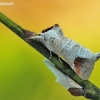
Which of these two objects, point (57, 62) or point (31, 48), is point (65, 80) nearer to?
point (57, 62)

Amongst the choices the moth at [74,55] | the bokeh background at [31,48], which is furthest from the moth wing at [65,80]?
the bokeh background at [31,48]

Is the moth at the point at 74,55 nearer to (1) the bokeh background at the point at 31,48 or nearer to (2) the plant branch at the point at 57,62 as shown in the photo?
(2) the plant branch at the point at 57,62

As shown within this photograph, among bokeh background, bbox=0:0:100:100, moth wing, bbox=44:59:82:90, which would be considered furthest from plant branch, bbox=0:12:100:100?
bokeh background, bbox=0:0:100:100

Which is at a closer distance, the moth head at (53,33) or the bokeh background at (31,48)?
the moth head at (53,33)

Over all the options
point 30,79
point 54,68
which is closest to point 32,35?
point 54,68

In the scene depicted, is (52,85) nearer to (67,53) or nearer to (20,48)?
(20,48)

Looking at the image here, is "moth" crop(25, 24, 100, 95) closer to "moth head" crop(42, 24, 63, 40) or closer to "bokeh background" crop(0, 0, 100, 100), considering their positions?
"moth head" crop(42, 24, 63, 40)

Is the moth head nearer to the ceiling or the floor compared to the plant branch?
nearer to the ceiling
